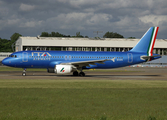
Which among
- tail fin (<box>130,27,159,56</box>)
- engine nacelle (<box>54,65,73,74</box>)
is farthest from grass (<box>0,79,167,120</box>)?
tail fin (<box>130,27,159,56</box>)

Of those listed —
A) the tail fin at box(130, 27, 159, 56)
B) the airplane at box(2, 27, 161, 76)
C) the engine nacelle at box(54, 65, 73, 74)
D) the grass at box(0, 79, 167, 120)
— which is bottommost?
the grass at box(0, 79, 167, 120)

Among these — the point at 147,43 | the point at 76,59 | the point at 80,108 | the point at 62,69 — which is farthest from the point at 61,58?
the point at 80,108

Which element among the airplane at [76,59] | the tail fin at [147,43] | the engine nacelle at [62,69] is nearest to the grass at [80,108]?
the engine nacelle at [62,69]

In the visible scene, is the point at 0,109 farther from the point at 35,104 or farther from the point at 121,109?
the point at 121,109

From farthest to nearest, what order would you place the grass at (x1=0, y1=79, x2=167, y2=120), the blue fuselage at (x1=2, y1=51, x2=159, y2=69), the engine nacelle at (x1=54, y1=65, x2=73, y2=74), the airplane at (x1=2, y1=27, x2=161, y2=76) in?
the blue fuselage at (x1=2, y1=51, x2=159, y2=69) < the airplane at (x1=2, y1=27, x2=161, y2=76) < the engine nacelle at (x1=54, y1=65, x2=73, y2=74) < the grass at (x1=0, y1=79, x2=167, y2=120)

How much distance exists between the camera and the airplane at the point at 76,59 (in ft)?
119

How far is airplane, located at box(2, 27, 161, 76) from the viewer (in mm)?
36156

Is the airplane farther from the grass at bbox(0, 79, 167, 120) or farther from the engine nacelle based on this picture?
the grass at bbox(0, 79, 167, 120)

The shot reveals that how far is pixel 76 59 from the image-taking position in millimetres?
38250

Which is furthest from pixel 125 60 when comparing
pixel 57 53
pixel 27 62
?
pixel 27 62

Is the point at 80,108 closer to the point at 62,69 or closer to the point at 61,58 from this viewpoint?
the point at 62,69

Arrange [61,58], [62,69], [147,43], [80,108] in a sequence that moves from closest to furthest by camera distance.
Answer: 1. [80,108]
2. [62,69]
3. [61,58]
4. [147,43]

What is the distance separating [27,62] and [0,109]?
24956 mm

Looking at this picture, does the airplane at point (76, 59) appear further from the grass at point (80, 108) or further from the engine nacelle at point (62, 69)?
the grass at point (80, 108)
